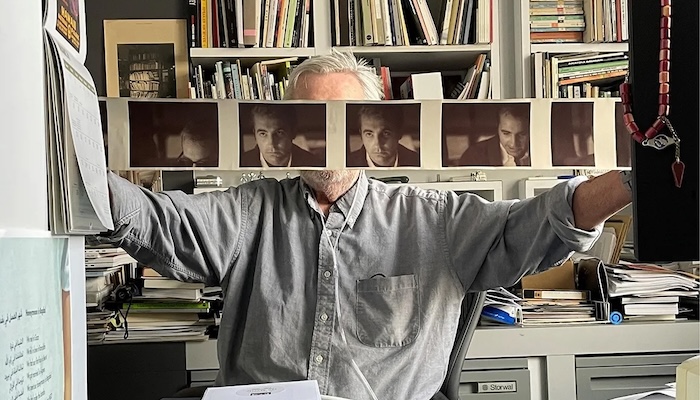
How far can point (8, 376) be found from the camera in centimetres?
53

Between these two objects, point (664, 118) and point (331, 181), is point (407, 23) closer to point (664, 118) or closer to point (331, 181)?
point (331, 181)

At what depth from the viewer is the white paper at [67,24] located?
66cm

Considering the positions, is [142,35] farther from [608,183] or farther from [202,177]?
[608,183]

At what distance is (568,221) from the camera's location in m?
1.19

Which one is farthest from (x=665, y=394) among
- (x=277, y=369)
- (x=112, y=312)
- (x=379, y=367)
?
(x=112, y=312)

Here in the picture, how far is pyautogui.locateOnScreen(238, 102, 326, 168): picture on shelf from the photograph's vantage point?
3.53ft

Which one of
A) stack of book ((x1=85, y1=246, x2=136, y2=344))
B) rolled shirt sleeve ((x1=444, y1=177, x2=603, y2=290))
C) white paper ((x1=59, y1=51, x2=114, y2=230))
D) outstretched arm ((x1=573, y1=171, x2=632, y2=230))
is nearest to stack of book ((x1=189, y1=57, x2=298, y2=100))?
stack of book ((x1=85, y1=246, x2=136, y2=344))

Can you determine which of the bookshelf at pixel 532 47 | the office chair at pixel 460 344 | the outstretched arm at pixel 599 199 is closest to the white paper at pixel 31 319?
Answer: the outstretched arm at pixel 599 199

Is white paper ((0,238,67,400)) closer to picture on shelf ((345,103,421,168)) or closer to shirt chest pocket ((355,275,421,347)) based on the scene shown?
picture on shelf ((345,103,421,168))

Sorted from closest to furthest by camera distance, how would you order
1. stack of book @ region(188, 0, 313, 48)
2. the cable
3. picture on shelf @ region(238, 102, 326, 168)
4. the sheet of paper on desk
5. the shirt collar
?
the sheet of paper on desk, picture on shelf @ region(238, 102, 326, 168), the cable, the shirt collar, stack of book @ region(188, 0, 313, 48)

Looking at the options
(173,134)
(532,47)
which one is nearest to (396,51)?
(532,47)

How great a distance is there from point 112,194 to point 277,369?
57 centimetres

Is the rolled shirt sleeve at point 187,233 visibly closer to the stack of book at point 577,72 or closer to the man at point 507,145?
the man at point 507,145

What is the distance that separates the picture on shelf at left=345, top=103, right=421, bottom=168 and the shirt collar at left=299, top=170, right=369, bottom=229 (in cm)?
39
